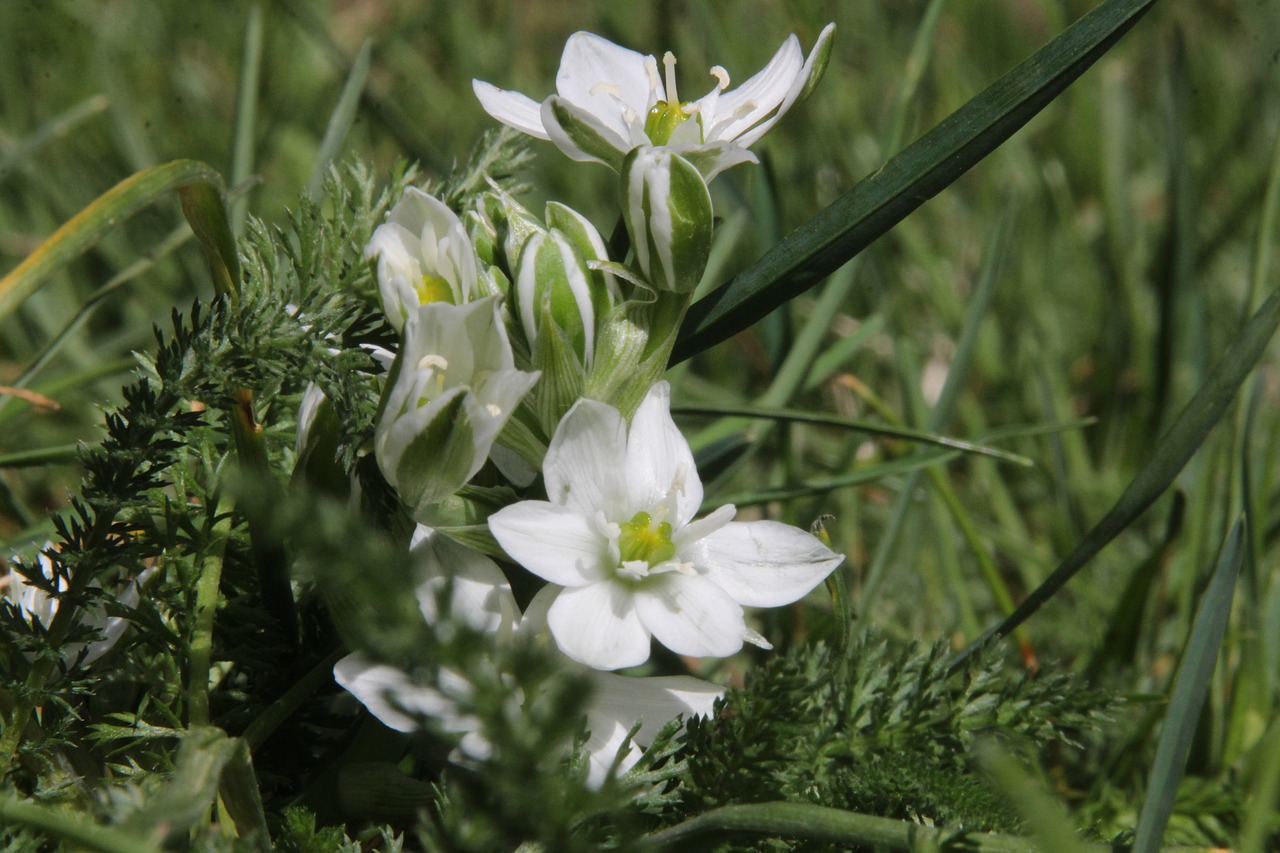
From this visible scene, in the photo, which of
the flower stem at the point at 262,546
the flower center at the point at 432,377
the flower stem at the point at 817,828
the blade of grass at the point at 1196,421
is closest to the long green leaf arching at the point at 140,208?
the flower stem at the point at 262,546

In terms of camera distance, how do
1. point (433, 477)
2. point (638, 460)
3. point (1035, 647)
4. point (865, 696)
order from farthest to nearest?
point (1035, 647)
point (865, 696)
point (638, 460)
point (433, 477)

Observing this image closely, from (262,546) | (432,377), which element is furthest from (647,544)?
(262,546)

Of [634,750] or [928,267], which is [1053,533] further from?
[634,750]

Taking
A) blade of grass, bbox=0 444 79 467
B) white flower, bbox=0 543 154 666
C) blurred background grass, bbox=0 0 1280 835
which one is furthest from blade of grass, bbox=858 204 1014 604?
blade of grass, bbox=0 444 79 467

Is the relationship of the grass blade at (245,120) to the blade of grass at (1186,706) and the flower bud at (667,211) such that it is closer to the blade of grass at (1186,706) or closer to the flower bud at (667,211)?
the flower bud at (667,211)

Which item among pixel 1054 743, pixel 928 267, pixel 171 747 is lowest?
pixel 1054 743

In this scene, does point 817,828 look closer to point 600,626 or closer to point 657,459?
point 600,626

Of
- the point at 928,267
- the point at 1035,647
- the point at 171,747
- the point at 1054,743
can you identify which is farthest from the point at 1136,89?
the point at 171,747
